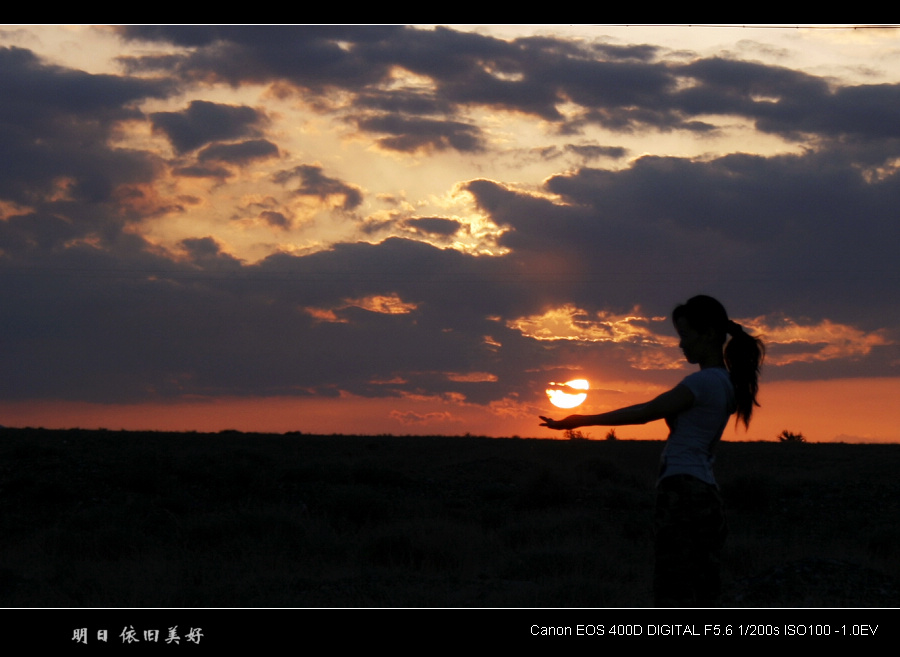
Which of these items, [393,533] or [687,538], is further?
[393,533]

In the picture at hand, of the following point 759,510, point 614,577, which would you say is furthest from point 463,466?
point 614,577

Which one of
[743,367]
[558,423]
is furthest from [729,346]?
[558,423]

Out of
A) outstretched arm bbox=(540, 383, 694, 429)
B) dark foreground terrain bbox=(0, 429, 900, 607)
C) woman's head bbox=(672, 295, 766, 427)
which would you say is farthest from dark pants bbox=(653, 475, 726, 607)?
dark foreground terrain bbox=(0, 429, 900, 607)

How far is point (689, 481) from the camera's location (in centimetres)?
467

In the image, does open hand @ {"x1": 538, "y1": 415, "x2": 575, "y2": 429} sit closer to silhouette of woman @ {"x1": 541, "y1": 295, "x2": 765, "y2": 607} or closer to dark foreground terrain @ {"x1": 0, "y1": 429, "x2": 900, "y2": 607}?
silhouette of woman @ {"x1": 541, "y1": 295, "x2": 765, "y2": 607}

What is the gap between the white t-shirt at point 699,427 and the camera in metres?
4.70

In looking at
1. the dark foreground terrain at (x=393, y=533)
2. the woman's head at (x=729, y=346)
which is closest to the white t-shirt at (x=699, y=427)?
the woman's head at (x=729, y=346)

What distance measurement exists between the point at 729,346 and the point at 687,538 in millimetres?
1146

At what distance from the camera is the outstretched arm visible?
4.63m

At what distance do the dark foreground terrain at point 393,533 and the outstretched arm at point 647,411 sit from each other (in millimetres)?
5196

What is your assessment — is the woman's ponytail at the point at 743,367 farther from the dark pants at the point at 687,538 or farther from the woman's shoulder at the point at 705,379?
the dark pants at the point at 687,538

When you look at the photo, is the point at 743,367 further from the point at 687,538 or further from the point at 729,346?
the point at 687,538
